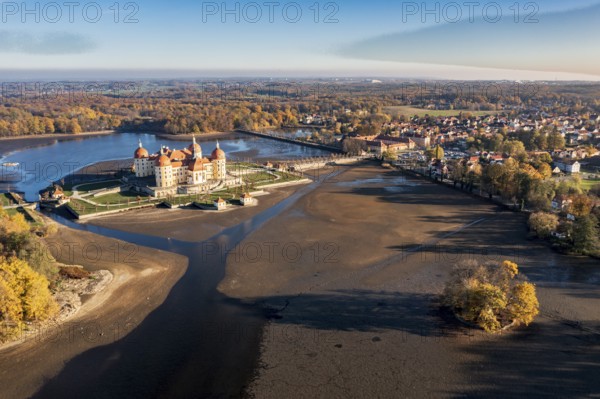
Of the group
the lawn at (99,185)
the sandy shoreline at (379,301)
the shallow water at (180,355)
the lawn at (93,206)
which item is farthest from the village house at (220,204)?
the shallow water at (180,355)

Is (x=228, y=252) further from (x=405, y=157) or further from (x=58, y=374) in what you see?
(x=405, y=157)

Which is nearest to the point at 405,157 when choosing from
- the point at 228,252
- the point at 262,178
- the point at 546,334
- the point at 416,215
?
the point at 262,178

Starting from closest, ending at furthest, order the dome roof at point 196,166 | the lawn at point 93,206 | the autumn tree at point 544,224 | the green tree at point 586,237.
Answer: the green tree at point 586,237 < the autumn tree at point 544,224 < the lawn at point 93,206 < the dome roof at point 196,166

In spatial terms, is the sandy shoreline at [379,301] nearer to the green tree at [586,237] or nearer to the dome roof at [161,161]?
the green tree at [586,237]

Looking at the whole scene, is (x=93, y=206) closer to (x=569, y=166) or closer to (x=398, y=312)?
(x=398, y=312)

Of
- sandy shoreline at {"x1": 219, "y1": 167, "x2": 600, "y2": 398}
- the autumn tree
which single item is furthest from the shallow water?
the autumn tree

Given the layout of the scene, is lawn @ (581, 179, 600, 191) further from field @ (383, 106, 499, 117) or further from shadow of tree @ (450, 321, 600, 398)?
field @ (383, 106, 499, 117)

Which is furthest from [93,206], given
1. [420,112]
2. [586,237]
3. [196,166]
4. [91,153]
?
[420,112]
